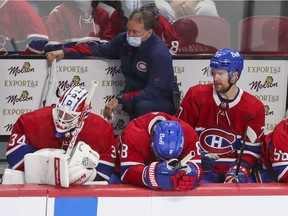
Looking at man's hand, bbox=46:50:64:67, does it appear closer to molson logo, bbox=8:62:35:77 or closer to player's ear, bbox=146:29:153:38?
molson logo, bbox=8:62:35:77

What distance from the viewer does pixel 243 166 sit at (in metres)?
4.44

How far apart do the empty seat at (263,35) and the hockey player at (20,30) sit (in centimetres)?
131

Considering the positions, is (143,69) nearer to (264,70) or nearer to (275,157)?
(264,70)

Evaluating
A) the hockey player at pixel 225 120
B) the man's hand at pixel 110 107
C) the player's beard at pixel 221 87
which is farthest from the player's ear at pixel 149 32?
the player's beard at pixel 221 87

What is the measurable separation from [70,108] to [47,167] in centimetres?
35

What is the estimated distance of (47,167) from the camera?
12.3 ft

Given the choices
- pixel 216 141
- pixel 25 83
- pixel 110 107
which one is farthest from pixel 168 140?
pixel 25 83

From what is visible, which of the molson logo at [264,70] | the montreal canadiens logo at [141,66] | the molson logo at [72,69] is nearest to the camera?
the montreal canadiens logo at [141,66]

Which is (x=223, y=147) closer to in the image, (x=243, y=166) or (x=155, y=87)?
(x=243, y=166)

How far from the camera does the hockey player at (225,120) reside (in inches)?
177

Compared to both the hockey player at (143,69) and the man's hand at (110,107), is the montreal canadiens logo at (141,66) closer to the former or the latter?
the hockey player at (143,69)

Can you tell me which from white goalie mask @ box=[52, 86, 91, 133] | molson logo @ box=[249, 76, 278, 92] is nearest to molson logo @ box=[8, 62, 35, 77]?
white goalie mask @ box=[52, 86, 91, 133]

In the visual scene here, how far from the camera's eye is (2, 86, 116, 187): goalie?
3744 mm

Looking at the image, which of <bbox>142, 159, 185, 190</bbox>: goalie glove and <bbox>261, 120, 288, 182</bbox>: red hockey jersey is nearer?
<bbox>142, 159, 185, 190</bbox>: goalie glove
